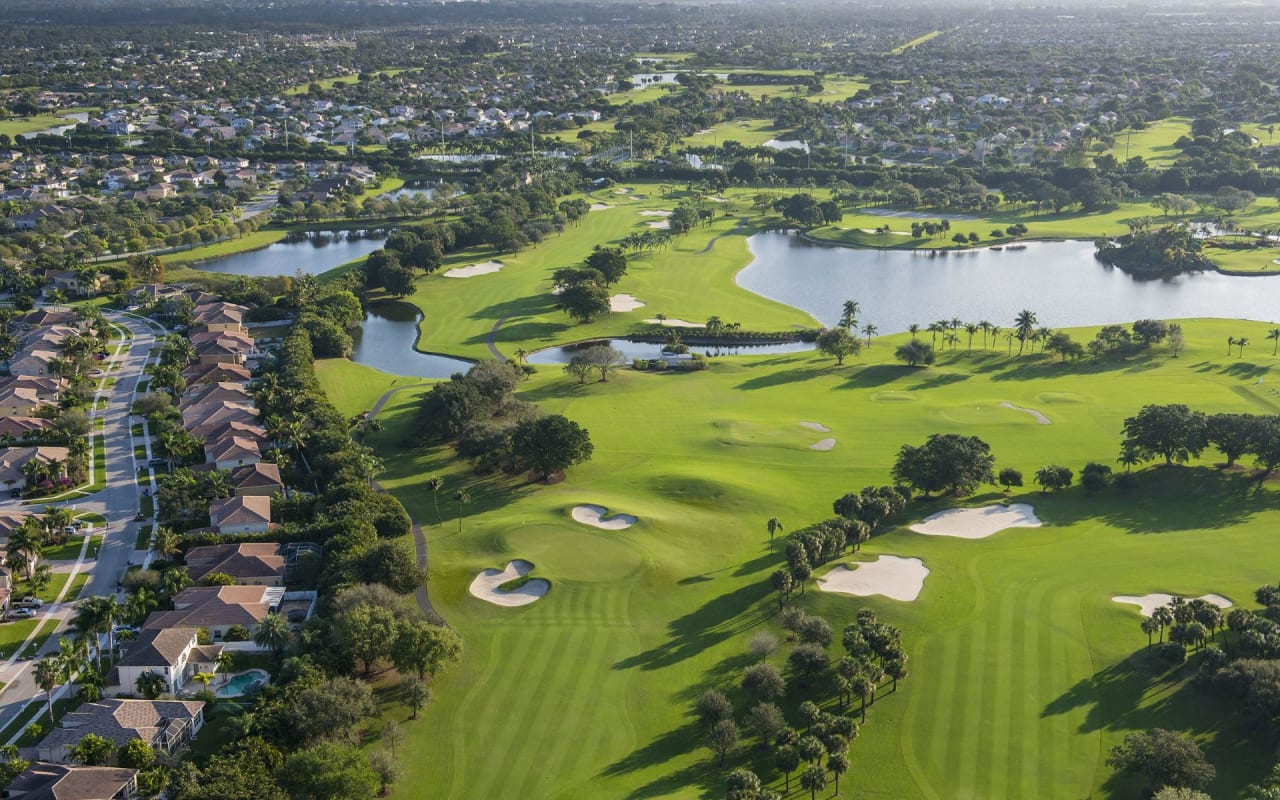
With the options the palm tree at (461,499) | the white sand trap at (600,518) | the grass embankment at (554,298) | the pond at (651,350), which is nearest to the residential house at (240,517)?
the palm tree at (461,499)

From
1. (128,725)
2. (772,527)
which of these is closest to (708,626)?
(772,527)

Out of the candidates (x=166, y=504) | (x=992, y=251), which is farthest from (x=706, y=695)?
(x=992, y=251)

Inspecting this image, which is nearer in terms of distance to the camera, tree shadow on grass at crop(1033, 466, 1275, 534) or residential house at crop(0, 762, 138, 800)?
residential house at crop(0, 762, 138, 800)

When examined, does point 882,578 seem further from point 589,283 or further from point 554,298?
point 554,298

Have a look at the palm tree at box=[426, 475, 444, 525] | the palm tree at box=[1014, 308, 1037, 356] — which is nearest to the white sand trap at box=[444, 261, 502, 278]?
the palm tree at box=[426, 475, 444, 525]

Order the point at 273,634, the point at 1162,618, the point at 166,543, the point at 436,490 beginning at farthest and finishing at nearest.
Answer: the point at 436,490 → the point at 166,543 → the point at 273,634 → the point at 1162,618

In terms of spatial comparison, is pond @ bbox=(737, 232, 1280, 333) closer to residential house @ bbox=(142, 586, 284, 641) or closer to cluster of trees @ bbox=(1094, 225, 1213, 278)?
cluster of trees @ bbox=(1094, 225, 1213, 278)

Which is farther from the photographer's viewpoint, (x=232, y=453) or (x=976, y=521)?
(x=232, y=453)
